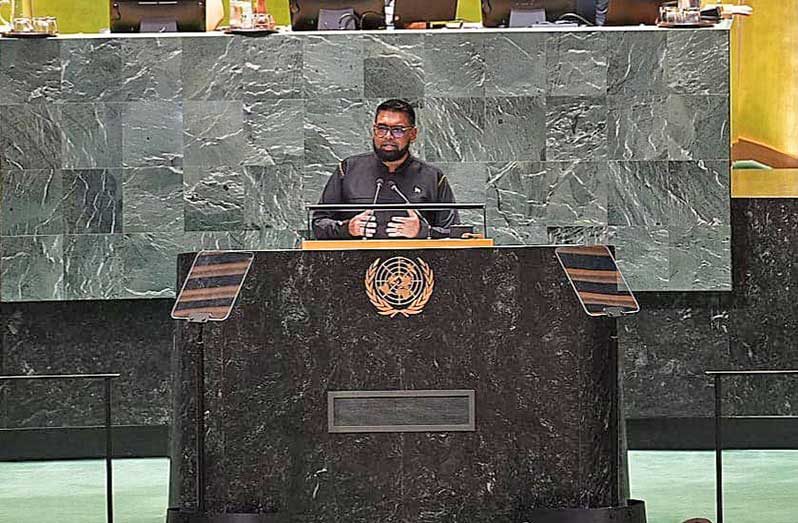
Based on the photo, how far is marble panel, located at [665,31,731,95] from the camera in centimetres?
833

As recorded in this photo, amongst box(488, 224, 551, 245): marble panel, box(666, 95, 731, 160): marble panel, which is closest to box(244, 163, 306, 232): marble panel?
box(488, 224, 551, 245): marble panel

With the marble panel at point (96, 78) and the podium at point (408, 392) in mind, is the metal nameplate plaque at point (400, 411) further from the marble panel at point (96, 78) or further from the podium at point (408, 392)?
the marble panel at point (96, 78)

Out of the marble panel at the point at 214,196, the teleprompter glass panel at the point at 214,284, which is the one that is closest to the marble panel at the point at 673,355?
the marble panel at the point at 214,196

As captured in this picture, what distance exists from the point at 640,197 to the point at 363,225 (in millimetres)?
2954

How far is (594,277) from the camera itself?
513 centimetres

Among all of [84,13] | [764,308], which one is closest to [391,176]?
[764,308]

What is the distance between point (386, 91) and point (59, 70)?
1784mm

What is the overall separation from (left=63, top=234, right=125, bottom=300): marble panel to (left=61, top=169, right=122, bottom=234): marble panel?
49mm

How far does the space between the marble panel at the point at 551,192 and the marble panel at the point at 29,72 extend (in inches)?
96.1

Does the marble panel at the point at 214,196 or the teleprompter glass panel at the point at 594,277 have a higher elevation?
the marble panel at the point at 214,196

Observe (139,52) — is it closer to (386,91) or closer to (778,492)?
(386,91)

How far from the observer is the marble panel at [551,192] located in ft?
27.4

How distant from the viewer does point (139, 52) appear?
330 inches

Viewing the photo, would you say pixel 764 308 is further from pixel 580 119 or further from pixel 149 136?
pixel 149 136
